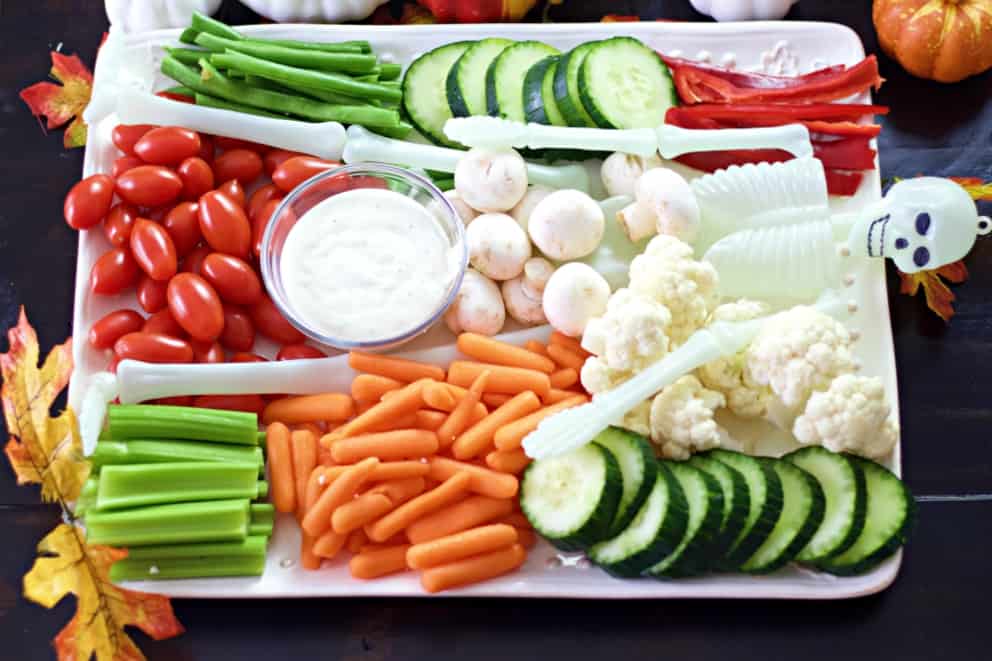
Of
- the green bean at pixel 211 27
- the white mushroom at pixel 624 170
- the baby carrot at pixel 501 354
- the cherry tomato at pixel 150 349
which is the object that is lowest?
the baby carrot at pixel 501 354

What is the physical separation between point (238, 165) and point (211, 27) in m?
0.40

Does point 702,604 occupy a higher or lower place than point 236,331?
lower

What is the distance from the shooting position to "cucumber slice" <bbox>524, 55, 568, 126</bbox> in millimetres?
3008

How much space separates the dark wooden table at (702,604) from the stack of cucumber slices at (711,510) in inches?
6.6

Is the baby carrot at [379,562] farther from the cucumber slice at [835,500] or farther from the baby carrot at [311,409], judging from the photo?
the cucumber slice at [835,500]

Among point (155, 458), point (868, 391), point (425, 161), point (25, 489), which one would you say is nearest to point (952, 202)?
point (868, 391)

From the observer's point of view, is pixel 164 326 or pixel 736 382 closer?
pixel 736 382

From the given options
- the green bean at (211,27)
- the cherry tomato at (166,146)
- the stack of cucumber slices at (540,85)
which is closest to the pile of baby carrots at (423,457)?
the stack of cucumber slices at (540,85)

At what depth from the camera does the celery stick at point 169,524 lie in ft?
8.41

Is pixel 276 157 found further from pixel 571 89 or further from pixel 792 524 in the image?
pixel 792 524

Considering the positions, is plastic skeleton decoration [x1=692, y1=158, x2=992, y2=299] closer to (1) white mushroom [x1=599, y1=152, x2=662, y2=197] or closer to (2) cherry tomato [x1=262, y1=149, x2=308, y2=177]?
(1) white mushroom [x1=599, y1=152, x2=662, y2=197]

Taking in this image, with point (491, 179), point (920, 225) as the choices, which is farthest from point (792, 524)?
point (491, 179)

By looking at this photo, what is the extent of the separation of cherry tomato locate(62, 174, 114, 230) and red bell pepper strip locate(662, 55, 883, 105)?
5.09ft

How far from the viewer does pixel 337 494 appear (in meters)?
2.62
